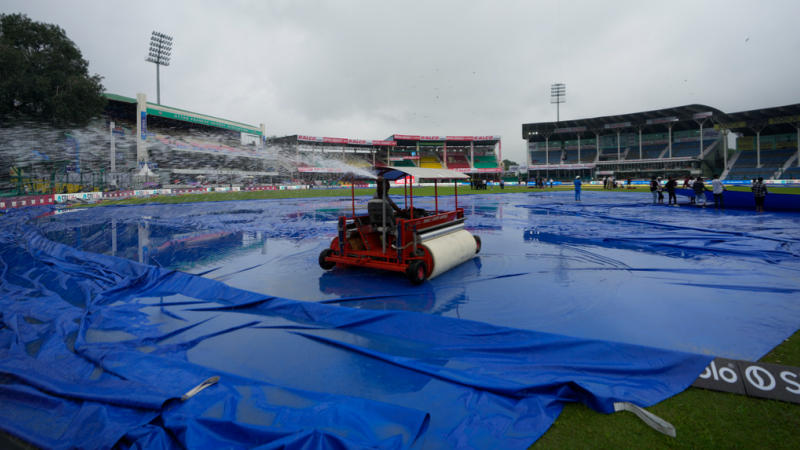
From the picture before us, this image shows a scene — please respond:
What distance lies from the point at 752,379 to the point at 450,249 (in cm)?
469

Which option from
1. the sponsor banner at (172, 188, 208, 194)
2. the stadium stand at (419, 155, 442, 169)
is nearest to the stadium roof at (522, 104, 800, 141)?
the stadium stand at (419, 155, 442, 169)

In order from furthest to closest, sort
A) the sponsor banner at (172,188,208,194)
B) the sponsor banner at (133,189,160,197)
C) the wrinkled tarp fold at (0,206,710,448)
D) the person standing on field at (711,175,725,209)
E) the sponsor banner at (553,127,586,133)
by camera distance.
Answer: the sponsor banner at (553,127,586,133), the sponsor banner at (172,188,208,194), the sponsor banner at (133,189,160,197), the person standing on field at (711,175,725,209), the wrinkled tarp fold at (0,206,710,448)

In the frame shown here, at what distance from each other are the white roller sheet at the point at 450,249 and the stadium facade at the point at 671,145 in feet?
206

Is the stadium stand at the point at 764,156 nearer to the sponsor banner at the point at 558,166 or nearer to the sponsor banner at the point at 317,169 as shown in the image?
the sponsor banner at the point at 558,166

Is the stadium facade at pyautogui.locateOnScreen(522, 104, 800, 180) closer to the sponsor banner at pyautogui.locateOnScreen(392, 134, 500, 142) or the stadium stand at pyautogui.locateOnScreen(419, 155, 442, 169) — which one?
the sponsor banner at pyautogui.locateOnScreen(392, 134, 500, 142)

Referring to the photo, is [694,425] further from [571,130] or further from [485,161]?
[485,161]

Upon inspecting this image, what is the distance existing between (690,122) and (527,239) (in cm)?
7279

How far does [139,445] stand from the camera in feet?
7.89

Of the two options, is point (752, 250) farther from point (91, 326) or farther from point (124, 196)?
point (124, 196)

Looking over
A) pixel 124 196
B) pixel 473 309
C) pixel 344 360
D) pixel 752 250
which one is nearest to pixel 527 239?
pixel 752 250

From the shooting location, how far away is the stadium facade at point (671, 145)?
54844mm

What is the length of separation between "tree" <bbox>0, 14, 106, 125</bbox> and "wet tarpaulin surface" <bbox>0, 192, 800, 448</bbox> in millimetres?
29429

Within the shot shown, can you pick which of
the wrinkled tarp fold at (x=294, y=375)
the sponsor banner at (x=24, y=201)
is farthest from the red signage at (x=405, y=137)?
the wrinkled tarp fold at (x=294, y=375)

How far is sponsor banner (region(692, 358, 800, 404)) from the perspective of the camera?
2.88 meters
